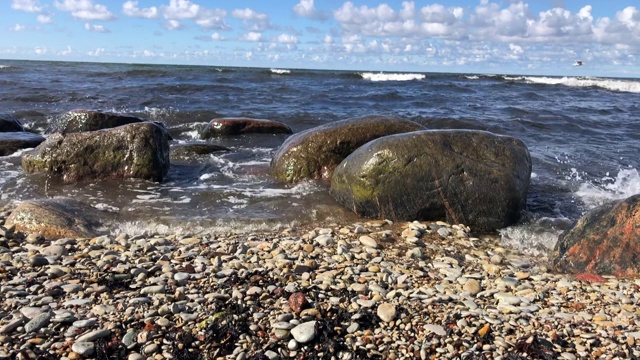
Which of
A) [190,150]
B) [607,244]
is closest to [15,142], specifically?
[190,150]

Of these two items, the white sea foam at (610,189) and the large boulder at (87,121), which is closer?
the white sea foam at (610,189)

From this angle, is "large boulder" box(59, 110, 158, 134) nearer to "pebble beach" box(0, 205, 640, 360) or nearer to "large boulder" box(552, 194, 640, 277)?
"pebble beach" box(0, 205, 640, 360)

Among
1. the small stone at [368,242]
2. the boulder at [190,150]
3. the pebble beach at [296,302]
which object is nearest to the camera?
the pebble beach at [296,302]

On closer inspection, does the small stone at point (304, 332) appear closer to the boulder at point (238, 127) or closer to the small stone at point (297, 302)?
the small stone at point (297, 302)

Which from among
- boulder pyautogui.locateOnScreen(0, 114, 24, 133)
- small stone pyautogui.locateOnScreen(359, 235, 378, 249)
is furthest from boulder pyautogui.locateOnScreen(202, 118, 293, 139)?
small stone pyautogui.locateOnScreen(359, 235, 378, 249)

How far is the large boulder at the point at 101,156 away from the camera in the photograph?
8.16 m

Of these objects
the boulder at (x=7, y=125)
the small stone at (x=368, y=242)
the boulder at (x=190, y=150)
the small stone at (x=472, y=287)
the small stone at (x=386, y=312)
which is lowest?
→ the small stone at (x=472, y=287)

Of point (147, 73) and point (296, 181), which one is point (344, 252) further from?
point (147, 73)

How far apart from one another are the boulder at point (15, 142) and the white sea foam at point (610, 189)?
1044 centimetres

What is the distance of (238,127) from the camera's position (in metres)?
12.6

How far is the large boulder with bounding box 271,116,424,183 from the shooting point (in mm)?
8336

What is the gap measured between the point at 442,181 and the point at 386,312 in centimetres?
295

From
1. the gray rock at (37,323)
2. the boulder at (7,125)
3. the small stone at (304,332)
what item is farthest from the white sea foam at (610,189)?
the boulder at (7,125)

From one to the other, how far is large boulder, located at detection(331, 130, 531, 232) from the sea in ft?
1.11
